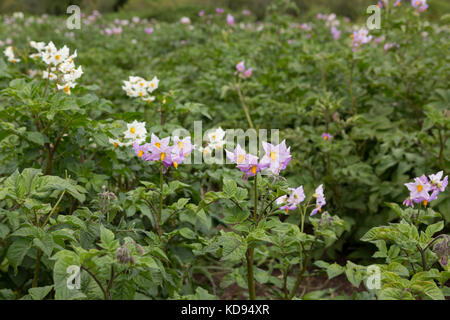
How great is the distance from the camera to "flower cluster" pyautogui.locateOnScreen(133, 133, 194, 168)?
5.22ft

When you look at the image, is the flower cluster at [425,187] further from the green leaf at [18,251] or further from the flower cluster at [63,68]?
the flower cluster at [63,68]

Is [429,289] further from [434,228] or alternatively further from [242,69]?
[242,69]

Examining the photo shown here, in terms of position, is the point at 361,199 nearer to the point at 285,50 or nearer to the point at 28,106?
the point at 28,106

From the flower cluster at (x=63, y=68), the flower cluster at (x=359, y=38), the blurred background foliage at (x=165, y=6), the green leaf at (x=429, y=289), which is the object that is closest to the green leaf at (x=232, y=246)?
the green leaf at (x=429, y=289)

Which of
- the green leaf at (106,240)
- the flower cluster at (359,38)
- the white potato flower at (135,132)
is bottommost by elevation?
the green leaf at (106,240)

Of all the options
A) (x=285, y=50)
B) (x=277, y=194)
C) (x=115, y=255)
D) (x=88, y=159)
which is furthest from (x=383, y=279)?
(x=285, y=50)

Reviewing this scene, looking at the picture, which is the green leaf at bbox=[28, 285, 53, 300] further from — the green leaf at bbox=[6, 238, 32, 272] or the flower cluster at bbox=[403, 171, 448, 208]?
the flower cluster at bbox=[403, 171, 448, 208]

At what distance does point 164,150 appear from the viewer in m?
1.60

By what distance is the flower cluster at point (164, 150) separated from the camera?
1.59m

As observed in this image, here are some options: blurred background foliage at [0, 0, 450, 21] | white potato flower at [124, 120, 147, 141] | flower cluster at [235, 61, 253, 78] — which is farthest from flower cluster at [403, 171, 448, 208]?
blurred background foliage at [0, 0, 450, 21]

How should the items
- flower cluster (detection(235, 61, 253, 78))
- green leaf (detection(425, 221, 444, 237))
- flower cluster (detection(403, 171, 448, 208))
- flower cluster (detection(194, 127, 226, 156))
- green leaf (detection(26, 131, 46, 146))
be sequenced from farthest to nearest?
flower cluster (detection(235, 61, 253, 78)), flower cluster (detection(194, 127, 226, 156)), green leaf (detection(26, 131, 46, 146)), flower cluster (detection(403, 171, 448, 208)), green leaf (detection(425, 221, 444, 237))

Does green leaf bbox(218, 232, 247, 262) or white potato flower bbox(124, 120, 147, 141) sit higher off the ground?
white potato flower bbox(124, 120, 147, 141)

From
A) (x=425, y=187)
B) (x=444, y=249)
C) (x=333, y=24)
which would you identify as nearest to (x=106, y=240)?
(x=444, y=249)
